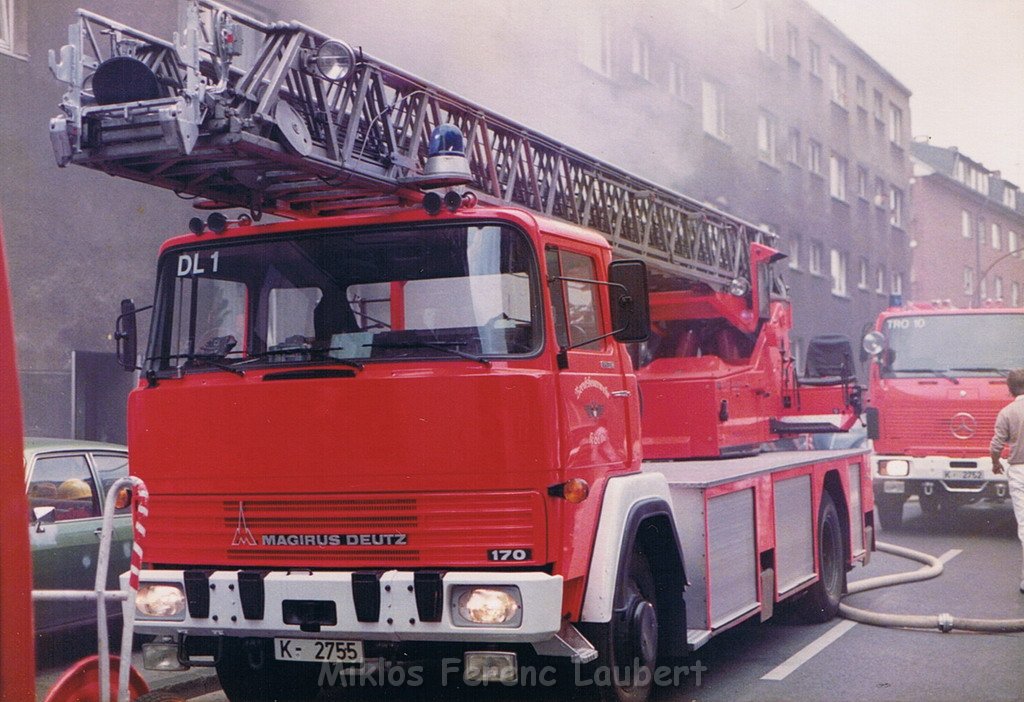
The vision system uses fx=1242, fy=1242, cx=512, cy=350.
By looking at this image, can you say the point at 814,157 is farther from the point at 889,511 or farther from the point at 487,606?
the point at 487,606

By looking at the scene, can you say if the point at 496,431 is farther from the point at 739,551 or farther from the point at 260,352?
the point at 739,551

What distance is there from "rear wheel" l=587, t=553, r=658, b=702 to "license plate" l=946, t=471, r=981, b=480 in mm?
8415

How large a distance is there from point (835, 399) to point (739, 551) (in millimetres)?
4242

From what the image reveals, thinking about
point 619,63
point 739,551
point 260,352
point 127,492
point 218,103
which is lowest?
point 739,551

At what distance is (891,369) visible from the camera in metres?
13.6

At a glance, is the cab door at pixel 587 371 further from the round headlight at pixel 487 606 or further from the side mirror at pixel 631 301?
the round headlight at pixel 487 606

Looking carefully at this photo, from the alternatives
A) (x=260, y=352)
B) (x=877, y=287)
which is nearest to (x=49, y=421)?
(x=260, y=352)

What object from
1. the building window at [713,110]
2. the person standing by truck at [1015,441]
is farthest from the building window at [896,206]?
the person standing by truck at [1015,441]

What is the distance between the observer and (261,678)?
18.8 ft

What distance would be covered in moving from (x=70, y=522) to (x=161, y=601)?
7.27 feet

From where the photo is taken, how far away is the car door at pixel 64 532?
6.65 metres

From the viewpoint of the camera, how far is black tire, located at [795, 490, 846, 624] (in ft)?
27.1

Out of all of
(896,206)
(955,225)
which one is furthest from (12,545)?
(955,225)

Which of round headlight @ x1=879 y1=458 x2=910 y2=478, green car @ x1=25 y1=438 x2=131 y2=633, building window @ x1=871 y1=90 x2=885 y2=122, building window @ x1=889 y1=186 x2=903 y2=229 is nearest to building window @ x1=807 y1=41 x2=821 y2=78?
building window @ x1=871 y1=90 x2=885 y2=122
